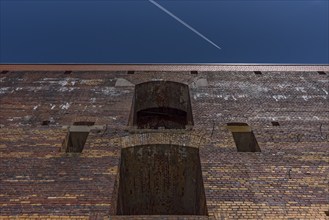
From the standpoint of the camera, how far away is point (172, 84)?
456 inches

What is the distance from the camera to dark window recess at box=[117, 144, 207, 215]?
7391 millimetres

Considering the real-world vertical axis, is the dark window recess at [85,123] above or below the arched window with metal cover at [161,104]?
below

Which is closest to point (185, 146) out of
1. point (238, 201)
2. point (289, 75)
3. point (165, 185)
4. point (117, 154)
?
point (165, 185)

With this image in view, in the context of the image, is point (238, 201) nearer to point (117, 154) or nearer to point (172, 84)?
point (117, 154)

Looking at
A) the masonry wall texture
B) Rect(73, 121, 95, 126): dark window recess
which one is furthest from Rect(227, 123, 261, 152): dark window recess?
Rect(73, 121, 95, 126): dark window recess

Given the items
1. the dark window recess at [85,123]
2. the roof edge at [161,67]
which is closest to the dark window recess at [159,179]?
the dark window recess at [85,123]

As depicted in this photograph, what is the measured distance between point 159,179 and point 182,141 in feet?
3.47

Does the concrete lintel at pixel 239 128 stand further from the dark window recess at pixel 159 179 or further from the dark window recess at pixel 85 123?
the dark window recess at pixel 85 123

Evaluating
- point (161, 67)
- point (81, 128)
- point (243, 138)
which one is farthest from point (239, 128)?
point (161, 67)

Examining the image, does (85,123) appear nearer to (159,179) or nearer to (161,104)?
(159,179)

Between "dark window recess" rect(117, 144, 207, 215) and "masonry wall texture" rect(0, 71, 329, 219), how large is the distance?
0.79 feet

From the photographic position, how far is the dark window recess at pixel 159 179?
7391mm

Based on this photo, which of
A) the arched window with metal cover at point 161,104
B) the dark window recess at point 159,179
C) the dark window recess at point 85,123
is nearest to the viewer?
the dark window recess at point 159,179

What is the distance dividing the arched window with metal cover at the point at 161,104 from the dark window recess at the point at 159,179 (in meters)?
3.81
